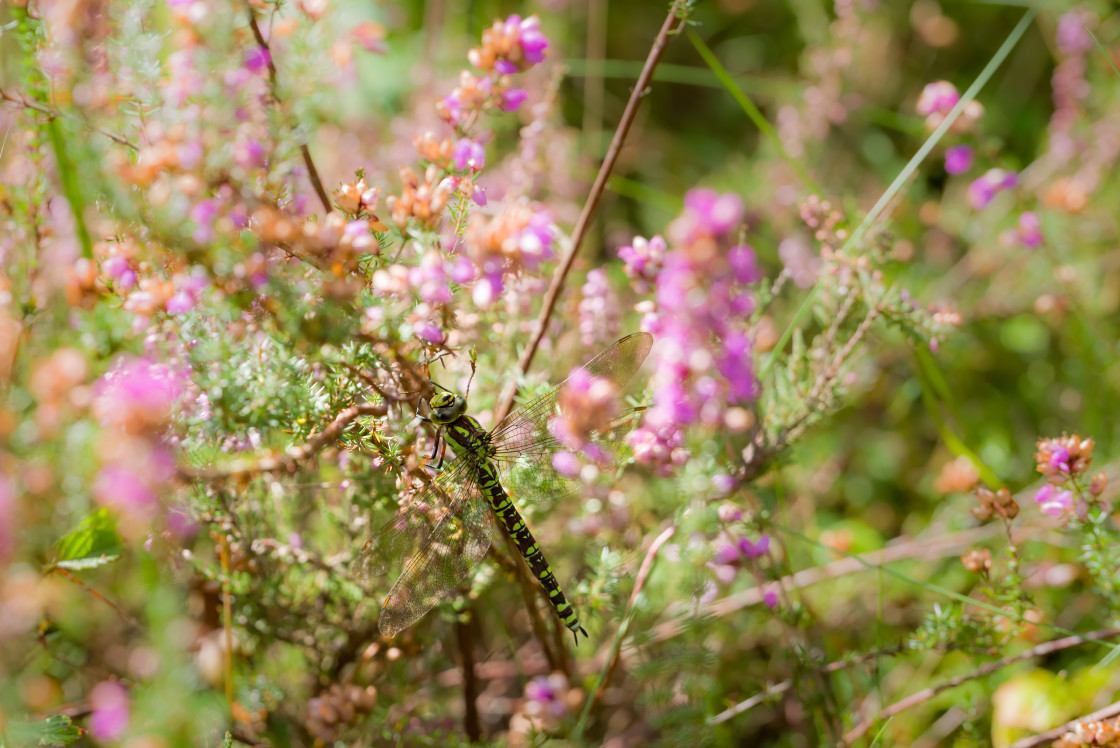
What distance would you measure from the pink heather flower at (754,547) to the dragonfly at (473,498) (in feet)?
1.89

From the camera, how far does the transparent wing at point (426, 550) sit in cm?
190

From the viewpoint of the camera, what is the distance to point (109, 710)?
86.1 inches

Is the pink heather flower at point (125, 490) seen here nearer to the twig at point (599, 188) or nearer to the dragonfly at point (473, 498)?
the dragonfly at point (473, 498)

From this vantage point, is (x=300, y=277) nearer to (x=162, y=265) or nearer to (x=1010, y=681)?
(x=162, y=265)

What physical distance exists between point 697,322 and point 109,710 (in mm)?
2058

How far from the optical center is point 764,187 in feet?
13.7

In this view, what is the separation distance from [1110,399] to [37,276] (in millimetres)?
4410

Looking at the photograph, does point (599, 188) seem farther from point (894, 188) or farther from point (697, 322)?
point (894, 188)

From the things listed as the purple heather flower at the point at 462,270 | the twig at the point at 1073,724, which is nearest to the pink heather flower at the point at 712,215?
the purple heather flower at the point at 462,270

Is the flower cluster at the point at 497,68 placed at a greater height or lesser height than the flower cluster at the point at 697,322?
greater

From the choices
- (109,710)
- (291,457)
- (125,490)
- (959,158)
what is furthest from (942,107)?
(109,710)

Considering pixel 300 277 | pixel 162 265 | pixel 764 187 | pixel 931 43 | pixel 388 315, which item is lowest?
pixel 388 315

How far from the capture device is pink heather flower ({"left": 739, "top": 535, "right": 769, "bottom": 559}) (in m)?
2.30

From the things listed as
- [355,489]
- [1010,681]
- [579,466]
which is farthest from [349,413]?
[1010,681]
